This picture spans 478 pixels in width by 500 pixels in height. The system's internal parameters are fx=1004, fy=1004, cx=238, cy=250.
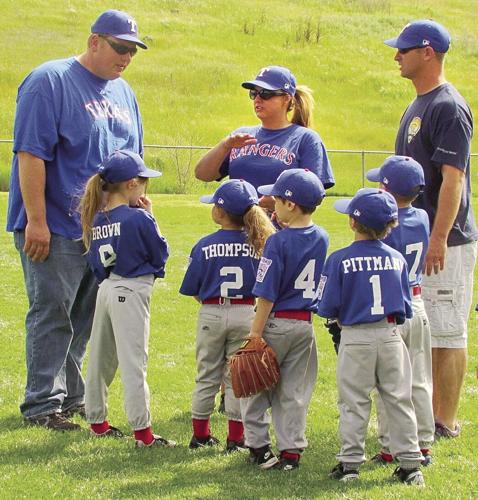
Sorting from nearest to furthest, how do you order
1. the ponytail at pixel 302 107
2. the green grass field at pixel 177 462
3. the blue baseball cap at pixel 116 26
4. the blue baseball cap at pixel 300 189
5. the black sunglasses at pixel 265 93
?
the green grass field at pixel 177 462
the blue baseball cap at pixel 300 189
the blue baseball cap at pixel 116 26
the black sunglasses at pixel 265 93
the ponytail at pixel 302 107

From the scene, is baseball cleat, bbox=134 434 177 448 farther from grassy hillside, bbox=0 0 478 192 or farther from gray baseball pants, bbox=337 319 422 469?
grassy hillside, bbox=0 0 478 192

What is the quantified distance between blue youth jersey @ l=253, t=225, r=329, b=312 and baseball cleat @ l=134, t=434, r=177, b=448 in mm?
1098

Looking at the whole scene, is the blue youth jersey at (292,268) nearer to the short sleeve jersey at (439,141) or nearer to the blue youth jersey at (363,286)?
the blue youth jersey at (363,286)

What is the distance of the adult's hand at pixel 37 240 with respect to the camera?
20.5 ft

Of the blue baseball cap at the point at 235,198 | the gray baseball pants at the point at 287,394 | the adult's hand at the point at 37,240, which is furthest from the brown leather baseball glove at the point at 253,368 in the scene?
the adult's hand at the point at 37,240

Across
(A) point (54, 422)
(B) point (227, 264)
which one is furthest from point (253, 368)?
(A) point (54, 422)

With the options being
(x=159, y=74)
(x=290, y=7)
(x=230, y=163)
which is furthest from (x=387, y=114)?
(x=230, y=163)

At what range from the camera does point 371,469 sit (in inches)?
220

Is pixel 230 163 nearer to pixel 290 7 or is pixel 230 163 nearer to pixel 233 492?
pixel 233 492

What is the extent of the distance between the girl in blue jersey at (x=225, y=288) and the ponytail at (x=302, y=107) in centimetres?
96

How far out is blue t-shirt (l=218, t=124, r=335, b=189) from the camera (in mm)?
6398

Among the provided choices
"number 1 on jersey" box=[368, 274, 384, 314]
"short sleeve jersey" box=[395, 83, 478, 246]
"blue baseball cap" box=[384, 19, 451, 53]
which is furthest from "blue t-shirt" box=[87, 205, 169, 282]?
"blue baseball cap" box=[384, 19, 451, 53]

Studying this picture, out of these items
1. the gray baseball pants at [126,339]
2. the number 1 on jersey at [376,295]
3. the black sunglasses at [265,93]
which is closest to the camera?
the number 1 on jersey at [376,295]

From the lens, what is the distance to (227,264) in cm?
584
